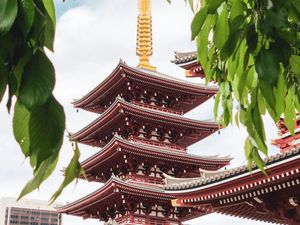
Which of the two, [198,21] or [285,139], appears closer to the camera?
[198,21]

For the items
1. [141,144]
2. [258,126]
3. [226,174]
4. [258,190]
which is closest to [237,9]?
[258,126]

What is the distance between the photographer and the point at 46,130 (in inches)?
39.8

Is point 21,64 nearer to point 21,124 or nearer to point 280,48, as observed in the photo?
point 21,124

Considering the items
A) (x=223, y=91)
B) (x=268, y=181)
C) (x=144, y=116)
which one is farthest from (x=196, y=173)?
(x=223, y=91)

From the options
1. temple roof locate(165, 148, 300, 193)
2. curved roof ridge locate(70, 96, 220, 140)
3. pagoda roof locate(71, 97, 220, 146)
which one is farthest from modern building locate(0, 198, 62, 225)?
temple roof locate(165, 148, 300, 193)

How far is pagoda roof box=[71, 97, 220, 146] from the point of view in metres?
24.3

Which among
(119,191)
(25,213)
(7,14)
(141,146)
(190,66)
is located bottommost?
(7,14)

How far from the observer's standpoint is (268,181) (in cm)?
1145

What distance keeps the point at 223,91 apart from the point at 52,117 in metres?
1.57

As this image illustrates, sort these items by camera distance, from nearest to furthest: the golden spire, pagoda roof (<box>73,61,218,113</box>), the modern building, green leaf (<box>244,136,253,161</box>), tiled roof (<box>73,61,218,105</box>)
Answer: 1. green leaf (<box>244,136,253,161</box>)
2. tiled roof (<box>73,61,218,105</box>)
3. pagoda roof (<box>73,61,218,113</box>)
4. the golden spire
5. the modern building

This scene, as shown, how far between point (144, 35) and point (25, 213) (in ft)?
297

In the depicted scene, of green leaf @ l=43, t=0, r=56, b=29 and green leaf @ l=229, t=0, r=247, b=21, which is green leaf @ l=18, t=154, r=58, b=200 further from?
green leaf @ l=229, t=0, r=247, b=21

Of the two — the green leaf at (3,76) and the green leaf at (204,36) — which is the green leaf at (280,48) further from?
the green leaf at (3,76)

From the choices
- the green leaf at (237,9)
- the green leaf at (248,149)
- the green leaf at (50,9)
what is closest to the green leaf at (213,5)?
the green leaf at (237,9)
